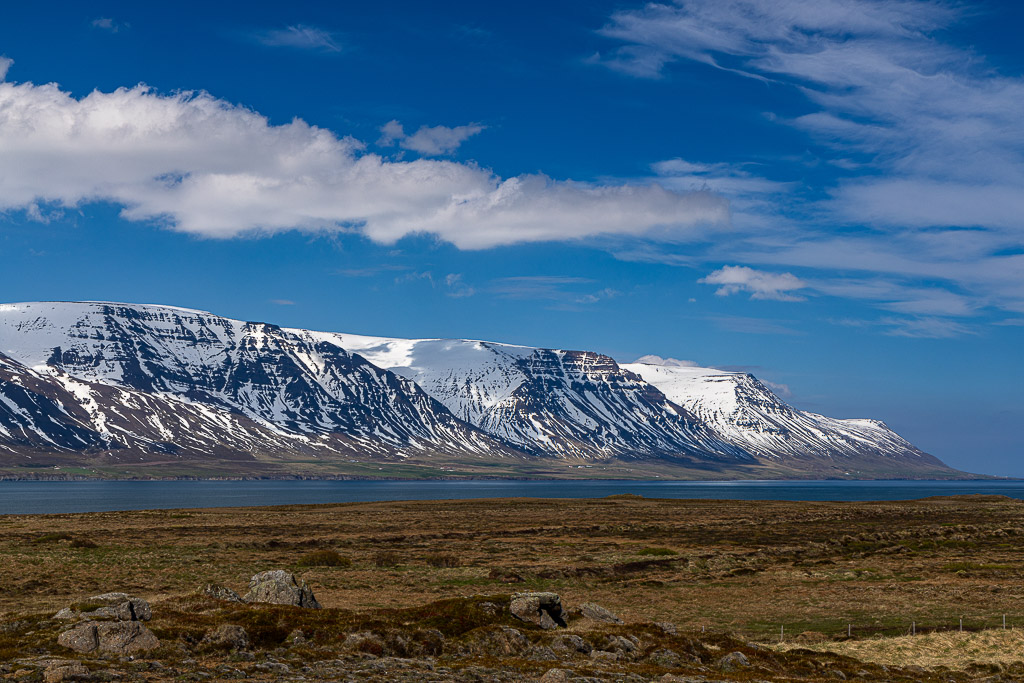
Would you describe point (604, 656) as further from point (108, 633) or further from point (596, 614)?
point (108, 633)

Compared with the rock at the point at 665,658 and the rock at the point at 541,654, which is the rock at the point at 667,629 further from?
the rock at the point at 541,654

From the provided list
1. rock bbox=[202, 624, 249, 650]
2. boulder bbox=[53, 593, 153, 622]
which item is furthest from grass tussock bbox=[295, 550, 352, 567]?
rock bbox=[202, 624, 249, 650]

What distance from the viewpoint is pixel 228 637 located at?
81.0 feet

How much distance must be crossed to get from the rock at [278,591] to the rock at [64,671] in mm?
15559

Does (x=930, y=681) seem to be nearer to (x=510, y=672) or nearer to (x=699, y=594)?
(x=510, y=672)

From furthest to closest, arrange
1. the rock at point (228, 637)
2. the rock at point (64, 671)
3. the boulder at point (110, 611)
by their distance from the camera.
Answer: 1. the boulder at point (110, 611)
2. the rock at point (228, 637)
3. the rock at point (64, 671)

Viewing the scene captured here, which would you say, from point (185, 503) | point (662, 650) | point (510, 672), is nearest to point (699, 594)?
point (662, 650)

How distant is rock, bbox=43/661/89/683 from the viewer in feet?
62.6

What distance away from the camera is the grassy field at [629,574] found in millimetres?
31344

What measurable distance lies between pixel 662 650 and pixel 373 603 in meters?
21.6

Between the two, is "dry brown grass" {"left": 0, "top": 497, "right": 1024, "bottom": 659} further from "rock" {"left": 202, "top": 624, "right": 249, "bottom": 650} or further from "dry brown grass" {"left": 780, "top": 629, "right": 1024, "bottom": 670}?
"rock" {"left": 202, "top": 624, "right": 249, "bottom": 650}

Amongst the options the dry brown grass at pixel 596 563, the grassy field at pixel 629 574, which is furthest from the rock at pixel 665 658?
the dry brown grass at pixel 596 563

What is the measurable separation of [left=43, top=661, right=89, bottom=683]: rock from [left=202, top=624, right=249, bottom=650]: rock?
458 centimetres

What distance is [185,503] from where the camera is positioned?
193 metres
